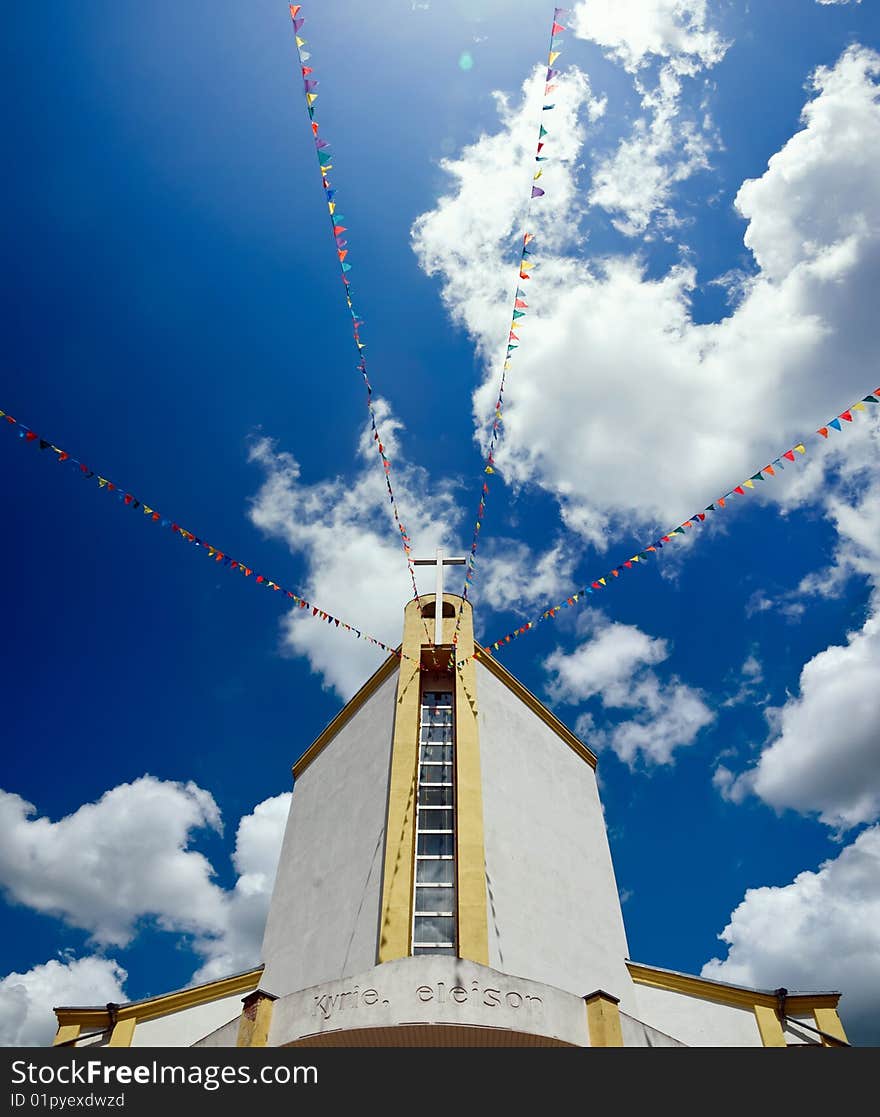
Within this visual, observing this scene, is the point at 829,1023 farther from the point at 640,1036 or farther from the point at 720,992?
the point at 640,1036

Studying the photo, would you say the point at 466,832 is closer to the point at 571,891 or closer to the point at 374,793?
the point at 374,793

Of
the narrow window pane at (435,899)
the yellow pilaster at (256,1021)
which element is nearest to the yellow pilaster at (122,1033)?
the yellow pilaster at (256,1021)

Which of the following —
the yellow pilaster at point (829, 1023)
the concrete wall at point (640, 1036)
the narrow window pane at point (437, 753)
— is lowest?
the concrete wall at point (640, 1036)

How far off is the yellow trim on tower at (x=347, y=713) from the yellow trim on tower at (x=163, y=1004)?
577 centimetres

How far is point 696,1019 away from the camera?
50.9ft

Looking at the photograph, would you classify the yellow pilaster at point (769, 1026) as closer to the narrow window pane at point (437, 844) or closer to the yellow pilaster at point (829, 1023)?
the yellow pilaster at point (829, 1023)

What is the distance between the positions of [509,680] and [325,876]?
679 centimetres

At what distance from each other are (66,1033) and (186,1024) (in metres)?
2.47

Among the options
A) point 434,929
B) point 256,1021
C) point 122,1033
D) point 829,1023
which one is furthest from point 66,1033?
point 829,1023

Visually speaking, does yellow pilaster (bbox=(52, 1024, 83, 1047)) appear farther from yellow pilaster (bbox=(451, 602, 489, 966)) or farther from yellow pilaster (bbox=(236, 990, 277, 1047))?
yellow pilaster (bbox=(451, 602, 489, 966))

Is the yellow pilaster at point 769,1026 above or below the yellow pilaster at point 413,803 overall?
below

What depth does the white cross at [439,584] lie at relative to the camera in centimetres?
1747

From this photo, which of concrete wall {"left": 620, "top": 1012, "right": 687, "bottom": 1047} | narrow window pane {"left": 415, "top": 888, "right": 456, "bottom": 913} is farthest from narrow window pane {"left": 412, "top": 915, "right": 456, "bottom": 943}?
concrete wall {"left": 620, "top": 1012, "right": 687, "bottom": 1047}
